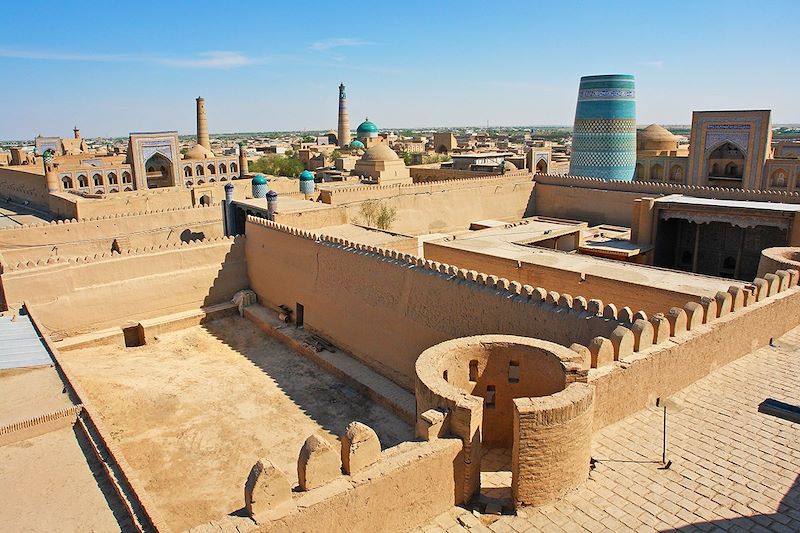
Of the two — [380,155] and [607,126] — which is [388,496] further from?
[380,155]

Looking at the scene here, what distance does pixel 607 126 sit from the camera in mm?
25047

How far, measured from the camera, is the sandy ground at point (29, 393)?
24.3 feet

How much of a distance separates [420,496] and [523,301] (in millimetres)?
4703

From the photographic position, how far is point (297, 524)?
4.23m

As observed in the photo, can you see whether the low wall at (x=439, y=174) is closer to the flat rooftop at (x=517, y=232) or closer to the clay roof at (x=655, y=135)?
the flat rooftop at (x=517, y=232)

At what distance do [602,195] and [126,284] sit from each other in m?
15.5

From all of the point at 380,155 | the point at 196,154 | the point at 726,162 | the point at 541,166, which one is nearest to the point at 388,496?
the point at 380,155

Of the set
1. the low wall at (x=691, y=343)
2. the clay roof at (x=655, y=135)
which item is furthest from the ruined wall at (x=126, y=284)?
the clay roof at (x=655, y=135)

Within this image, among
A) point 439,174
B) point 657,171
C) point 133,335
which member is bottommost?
point 133,335

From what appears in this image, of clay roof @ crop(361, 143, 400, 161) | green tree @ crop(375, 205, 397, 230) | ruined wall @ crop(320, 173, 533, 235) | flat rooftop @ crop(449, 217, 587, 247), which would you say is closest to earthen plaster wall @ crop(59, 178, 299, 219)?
clay roof @ crop(361, 143, 400, 161)

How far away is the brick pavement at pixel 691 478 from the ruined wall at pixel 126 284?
449 inches

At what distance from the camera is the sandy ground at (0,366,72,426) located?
7.40 meters

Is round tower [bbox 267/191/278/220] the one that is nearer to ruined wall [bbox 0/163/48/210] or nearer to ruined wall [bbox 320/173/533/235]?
ruined wall [bbox 320/173/533/235]

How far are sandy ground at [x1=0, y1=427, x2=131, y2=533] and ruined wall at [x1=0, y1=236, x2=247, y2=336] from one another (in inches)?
275
